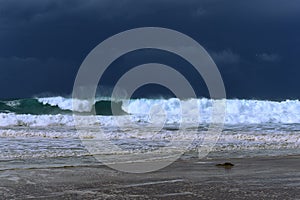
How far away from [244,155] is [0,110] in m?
23.5

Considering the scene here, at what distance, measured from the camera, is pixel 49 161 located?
8.37 meters

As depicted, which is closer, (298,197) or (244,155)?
(298,197)

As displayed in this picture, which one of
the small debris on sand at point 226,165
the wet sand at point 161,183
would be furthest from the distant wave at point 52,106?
the wet sand at point 161,183

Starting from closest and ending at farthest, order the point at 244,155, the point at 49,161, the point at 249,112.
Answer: the point at 49,161
the point at 244,155
the point at 249,112

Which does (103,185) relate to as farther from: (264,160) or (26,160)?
(264,160)

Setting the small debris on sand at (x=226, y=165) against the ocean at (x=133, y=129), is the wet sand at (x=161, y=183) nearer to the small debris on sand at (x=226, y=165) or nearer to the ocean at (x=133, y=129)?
the small debris on sand at (x=226, y=165)

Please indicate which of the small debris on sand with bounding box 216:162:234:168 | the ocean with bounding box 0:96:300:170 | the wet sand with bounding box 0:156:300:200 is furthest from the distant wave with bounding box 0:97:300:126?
the wet sand with bounding box 0:156:300:200

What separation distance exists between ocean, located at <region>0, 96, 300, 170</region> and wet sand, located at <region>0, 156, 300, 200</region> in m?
1.19

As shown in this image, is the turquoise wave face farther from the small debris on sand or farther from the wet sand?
the wet sand

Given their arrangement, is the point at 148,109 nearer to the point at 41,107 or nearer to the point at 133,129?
the point at 41,107

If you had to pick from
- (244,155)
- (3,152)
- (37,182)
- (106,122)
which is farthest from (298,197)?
(106,122)

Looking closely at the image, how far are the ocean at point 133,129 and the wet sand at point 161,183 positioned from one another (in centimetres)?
119

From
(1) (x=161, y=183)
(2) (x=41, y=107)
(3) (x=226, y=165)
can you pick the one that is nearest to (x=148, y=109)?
(2) (x=41, y=107)

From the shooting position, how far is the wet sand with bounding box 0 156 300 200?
5.20 m
